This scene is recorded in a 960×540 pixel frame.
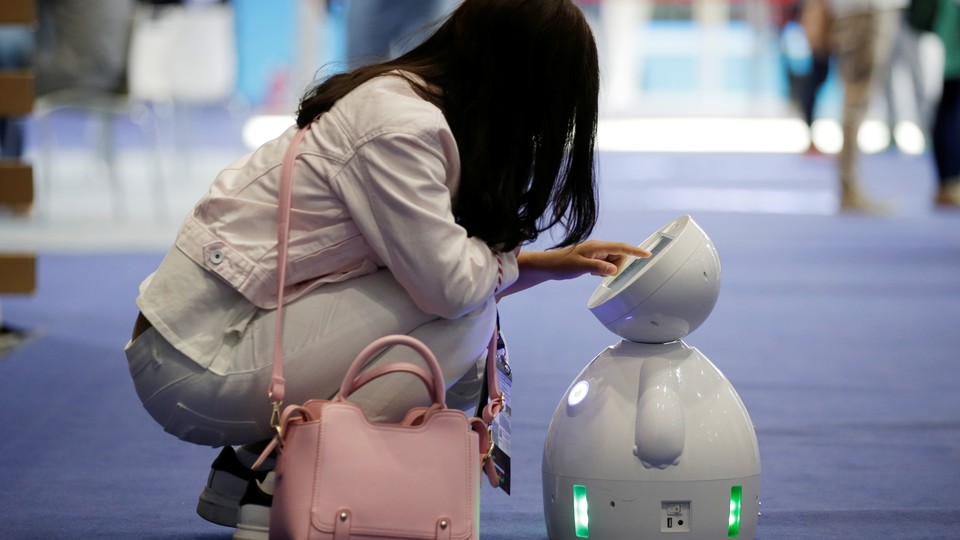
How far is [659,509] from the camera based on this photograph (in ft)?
4.90

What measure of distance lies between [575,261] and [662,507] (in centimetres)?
33

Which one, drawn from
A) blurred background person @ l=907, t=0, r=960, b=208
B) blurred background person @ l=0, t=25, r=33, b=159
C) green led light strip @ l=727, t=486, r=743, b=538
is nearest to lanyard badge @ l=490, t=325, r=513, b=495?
green led light strip @ l=727, t=486, r=743, b=538

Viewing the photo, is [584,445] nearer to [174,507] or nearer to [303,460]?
[303,460]

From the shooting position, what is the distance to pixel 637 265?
1624 millimetres

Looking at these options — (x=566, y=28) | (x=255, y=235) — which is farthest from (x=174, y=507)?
(x=566, y=28)

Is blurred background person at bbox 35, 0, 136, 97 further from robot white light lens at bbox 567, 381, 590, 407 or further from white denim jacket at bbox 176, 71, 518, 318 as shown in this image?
robot white light lens at bbox 567, 381, 590, 407

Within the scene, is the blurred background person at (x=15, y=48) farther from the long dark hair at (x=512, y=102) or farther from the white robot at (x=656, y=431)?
the white robot at (x=656, y=431)

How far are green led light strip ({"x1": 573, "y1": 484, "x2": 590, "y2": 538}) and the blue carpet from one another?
0.15m

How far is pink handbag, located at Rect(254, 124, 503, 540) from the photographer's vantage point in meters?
1.35

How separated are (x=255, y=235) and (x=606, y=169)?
6104 mm

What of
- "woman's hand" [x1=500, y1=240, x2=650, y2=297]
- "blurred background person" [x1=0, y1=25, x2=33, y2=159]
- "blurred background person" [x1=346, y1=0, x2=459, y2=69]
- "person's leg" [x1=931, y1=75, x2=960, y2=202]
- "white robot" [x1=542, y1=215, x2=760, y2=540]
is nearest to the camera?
"white robot" [x1=542, y1=215, x2=760, y2=540]

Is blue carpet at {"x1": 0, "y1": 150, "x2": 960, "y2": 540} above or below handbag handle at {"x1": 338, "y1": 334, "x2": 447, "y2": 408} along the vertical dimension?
below

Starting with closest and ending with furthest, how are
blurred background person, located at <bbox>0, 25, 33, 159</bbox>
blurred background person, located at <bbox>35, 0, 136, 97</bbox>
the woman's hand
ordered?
1. the woman's hand
2. blurred background person, located at <bbox>0, 25, 33, 159</bbox>
3. blurred background person, located at <bbox>35, 0, 136, 97</bbox>

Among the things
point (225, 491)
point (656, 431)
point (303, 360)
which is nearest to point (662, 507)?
point (656, 431)
